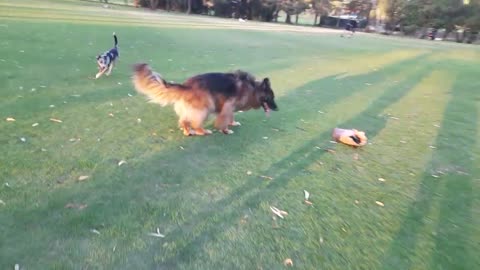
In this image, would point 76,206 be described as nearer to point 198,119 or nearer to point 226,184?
point 226,184

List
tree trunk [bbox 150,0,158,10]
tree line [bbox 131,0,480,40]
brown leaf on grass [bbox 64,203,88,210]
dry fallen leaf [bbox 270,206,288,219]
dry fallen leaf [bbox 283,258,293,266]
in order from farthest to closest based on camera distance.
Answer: tree trunk [bbox 150,0,158,10], tree line [bbox 131,0,480,40], dry fallen leaf [bbox 270,206,288,219], brown leaf on grass [bbox 64,203,88,210], dry fallen leaf [bbox 283,258,293,266]

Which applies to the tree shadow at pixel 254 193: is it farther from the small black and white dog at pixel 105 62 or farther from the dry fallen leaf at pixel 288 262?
the small black and white dog at pixel 105 62

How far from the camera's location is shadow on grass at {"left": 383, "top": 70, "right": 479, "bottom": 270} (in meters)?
2.71

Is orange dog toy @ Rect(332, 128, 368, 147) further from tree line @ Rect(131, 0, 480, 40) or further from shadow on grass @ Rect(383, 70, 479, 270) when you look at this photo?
tree line @ Rect(131, 0, 480, 40)

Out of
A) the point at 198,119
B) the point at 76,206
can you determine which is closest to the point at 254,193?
the point at 76,206

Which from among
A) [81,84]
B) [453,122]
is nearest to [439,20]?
[453,122]

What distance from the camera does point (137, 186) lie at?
3.33 m

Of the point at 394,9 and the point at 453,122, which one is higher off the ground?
the point at 394,9

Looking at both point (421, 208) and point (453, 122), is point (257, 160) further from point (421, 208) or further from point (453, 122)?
point (453, 122)

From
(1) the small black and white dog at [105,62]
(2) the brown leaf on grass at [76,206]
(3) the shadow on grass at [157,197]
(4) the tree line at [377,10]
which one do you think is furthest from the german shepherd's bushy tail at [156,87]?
(4) the tree line at [377,10]

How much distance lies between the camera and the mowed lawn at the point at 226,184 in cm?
257

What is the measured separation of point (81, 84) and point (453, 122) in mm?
6964

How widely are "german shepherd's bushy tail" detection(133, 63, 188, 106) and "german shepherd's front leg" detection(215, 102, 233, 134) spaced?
57cm

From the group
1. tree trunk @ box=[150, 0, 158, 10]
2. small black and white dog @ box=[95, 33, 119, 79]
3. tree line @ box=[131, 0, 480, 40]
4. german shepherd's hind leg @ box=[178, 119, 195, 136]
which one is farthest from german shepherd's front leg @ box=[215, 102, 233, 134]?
tree trunk @ box=[150, 0, 158, 10]
